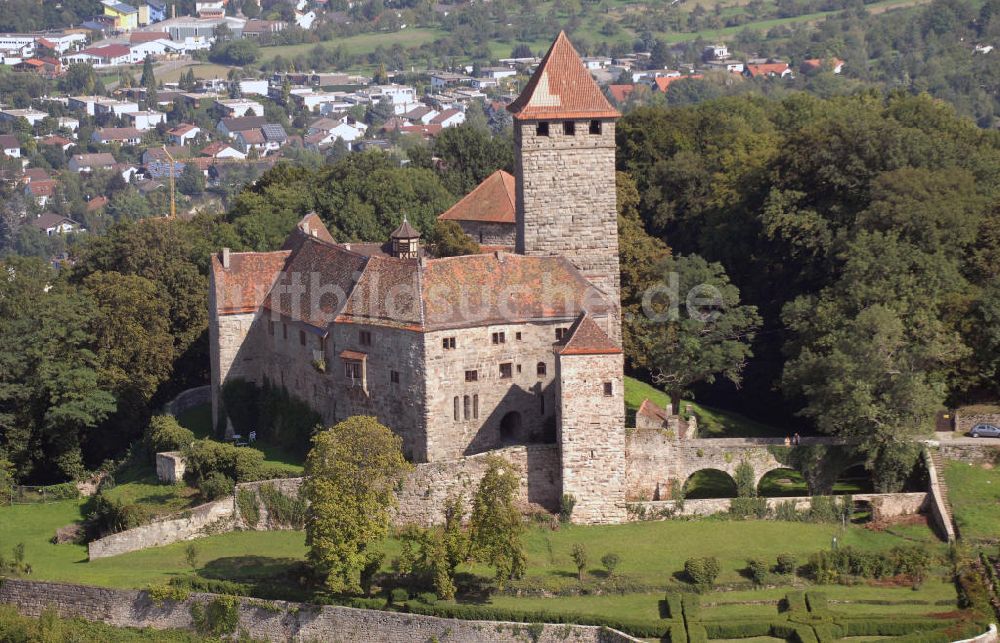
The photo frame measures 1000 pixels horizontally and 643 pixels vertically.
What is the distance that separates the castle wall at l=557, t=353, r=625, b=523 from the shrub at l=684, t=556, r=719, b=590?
20.2 ft

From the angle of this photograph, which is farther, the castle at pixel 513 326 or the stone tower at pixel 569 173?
the stone tower at pixel 569 173

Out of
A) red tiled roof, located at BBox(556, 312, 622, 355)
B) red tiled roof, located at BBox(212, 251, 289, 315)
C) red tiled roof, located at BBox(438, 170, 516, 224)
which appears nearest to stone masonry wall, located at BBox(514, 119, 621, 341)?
red tiled roof, located at BBox(556, 312, 622, 355)

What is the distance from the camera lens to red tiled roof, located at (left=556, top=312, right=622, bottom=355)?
65.2 meters

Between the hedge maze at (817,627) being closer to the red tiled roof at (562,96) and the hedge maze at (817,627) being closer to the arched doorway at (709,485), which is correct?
the arched doorway at (709,485)

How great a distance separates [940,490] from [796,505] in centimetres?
545

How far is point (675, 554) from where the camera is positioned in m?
62.8

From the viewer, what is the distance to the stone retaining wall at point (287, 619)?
5772cm

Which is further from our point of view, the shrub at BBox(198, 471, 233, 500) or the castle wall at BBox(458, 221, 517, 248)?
the castle wall at BBox(458, 221, 517, 248)

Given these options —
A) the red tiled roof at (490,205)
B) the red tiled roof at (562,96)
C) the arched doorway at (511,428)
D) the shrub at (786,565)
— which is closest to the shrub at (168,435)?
the arched doorway at (511,428)

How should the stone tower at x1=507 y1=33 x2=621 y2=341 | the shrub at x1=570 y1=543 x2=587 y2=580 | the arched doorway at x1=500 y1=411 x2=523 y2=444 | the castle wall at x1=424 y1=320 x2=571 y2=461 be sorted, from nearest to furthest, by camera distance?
the shrub at x1=570 y1=543 x2=587 y2=580 → the castle wall at x1=424 y1=320 x2=571 y2=461 → the arched doorway at x1=500 y1=411 x2=523 y2=444 → the stone tower at x1=507 y1=33 x2=621 y2=341

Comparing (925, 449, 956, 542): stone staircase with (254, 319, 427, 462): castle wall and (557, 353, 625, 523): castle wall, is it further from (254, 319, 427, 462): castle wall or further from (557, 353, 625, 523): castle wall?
(254, 319, 427, 462): castle wall

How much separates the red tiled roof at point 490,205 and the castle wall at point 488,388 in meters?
21.5

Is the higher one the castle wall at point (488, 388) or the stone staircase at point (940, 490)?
the castle wall at point (488, 388)

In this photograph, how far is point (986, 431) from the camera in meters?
70.2
